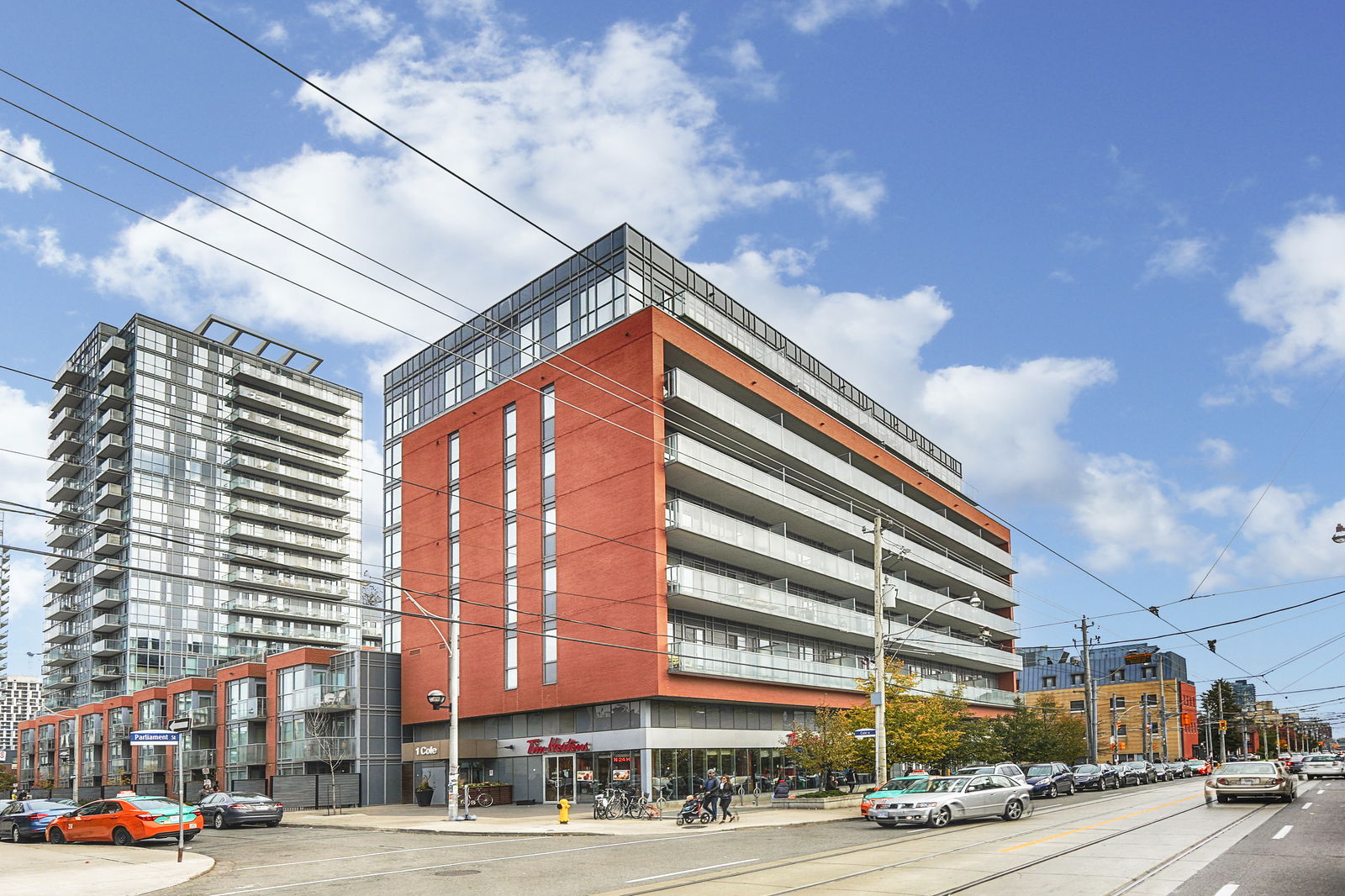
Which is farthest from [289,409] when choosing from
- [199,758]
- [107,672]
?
[199,758]

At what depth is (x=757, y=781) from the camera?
50469 mm

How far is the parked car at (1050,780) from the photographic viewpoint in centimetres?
4628

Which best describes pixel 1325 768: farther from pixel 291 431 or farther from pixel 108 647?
pixel 108 647

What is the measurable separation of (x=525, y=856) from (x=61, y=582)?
331 feet

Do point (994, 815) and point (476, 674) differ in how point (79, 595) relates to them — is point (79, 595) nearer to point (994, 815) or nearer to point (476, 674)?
point (476, 674)

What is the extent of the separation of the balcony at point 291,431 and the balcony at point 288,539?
9303 mm

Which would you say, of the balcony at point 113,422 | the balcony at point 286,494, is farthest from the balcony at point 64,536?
the balcony at point 286,494

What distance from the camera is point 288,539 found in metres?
108

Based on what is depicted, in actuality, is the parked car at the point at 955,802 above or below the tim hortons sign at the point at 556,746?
above

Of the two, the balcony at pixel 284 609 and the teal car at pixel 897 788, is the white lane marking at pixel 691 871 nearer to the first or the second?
the teal car at pixel 897 788

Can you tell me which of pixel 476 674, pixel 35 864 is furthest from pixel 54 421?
pixel 35 864

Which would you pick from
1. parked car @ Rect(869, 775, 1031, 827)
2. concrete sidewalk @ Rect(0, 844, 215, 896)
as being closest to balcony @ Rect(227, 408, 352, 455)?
concrete sidewalk @ Rect(0, 844, 215, 896)

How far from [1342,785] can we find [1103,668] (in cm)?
8808

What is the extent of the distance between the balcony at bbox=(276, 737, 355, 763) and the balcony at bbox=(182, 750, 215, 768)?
1685 cm
